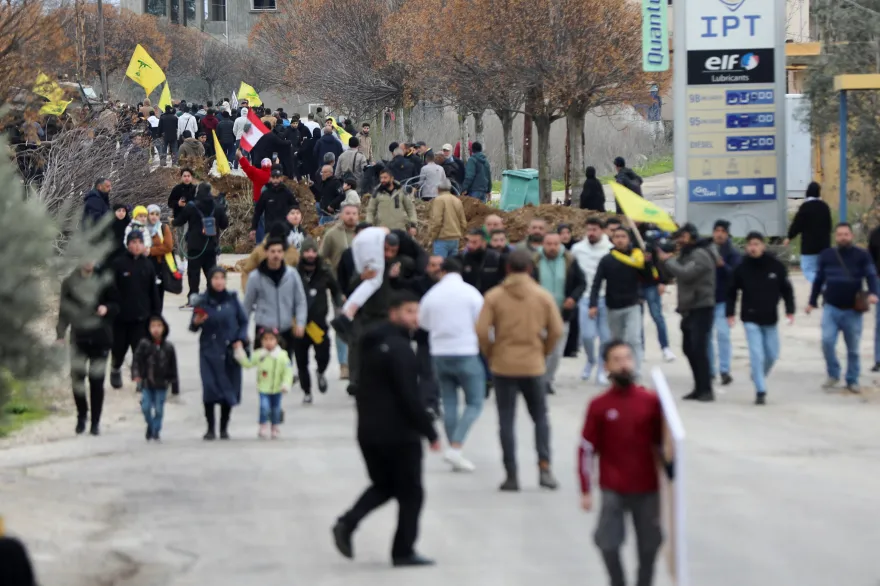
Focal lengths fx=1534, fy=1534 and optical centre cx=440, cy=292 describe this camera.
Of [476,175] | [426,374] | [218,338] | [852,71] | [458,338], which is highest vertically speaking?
[852,71]

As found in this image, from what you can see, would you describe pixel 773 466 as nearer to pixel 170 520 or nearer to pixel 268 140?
pixel 170 520

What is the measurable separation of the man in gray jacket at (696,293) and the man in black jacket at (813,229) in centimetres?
508

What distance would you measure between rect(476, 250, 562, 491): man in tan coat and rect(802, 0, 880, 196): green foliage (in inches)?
617

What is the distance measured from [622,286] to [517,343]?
453 cm

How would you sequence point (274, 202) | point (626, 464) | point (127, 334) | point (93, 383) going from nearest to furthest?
point (626, 464) < point (93, 383) < point (127, 334) < point (274, 202)

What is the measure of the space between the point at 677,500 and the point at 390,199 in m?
12.7

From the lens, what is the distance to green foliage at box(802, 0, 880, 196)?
2544 cm

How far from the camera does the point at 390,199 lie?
19578 mm

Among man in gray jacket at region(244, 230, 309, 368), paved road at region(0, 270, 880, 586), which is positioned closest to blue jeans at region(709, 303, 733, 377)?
paved road at region(0, 270, 880, 586)

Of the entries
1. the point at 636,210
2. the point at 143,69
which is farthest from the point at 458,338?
the point at 143,69

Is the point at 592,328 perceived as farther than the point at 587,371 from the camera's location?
No

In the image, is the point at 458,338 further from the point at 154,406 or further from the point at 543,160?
the point at 543,160

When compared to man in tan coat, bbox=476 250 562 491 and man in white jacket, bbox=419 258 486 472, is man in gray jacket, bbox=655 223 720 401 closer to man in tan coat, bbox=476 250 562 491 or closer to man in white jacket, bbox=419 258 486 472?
man in white jacket, bbox=419 258 486 472

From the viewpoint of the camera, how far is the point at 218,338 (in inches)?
532
